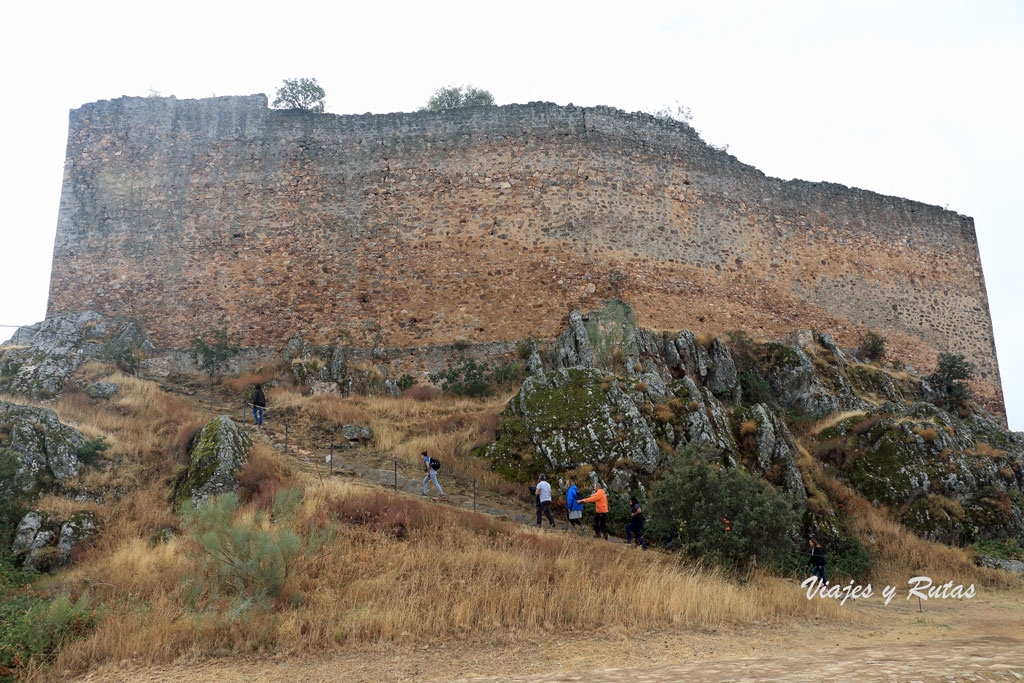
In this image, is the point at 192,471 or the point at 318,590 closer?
the point at 318,590

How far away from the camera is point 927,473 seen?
1355 cm

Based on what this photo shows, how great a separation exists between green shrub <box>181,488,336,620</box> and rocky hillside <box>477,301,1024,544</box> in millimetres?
5433

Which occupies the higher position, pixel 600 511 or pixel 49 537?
pixel 600 511

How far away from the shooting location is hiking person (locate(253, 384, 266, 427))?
14.7 m

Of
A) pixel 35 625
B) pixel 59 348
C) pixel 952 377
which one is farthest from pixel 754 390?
pixel 59 348

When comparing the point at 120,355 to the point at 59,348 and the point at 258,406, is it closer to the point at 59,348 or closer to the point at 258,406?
the point at 59,348

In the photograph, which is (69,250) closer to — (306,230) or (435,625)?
(306,230)

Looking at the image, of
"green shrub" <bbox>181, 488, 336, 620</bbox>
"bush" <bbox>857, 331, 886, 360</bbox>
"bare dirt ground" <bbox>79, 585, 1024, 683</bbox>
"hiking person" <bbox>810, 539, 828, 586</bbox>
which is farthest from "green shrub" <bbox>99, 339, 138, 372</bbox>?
"bush" <bbox>857, 331, 886, 360</bbox>

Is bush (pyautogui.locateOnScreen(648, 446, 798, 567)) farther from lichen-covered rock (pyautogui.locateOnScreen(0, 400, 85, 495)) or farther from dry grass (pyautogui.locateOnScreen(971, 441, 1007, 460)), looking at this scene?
lichen-covered rock (pyautogui.locateOnScreen(0, 400, 85, 495))

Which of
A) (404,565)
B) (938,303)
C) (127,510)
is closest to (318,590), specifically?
(404,565)

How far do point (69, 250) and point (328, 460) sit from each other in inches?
513

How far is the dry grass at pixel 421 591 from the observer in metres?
6.83

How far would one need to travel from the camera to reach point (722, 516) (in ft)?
33.2

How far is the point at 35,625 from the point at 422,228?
1436cm
